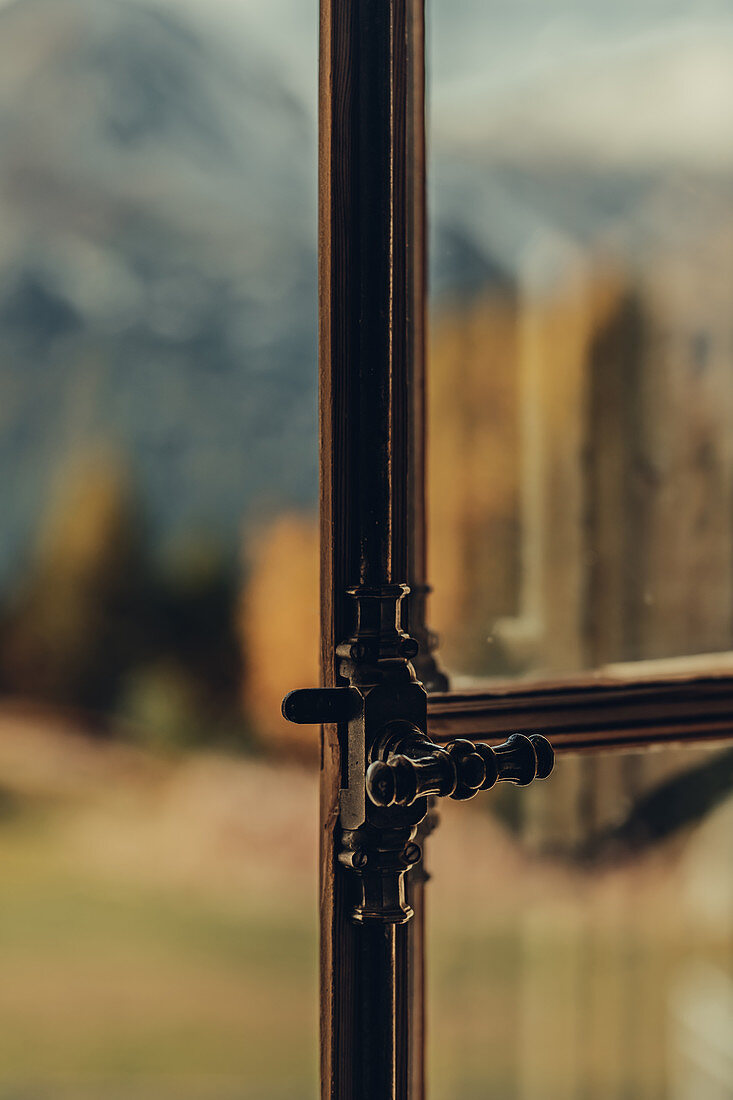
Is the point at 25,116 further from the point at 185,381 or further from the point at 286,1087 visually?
the point at 286,1087

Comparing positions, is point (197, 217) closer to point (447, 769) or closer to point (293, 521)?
point (293, 521)

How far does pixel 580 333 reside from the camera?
0.95 metres

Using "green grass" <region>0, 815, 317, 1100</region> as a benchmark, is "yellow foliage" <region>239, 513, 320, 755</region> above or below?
above

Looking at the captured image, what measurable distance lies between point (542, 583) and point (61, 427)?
412mm

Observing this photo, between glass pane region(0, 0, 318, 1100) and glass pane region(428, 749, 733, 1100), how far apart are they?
139 mm

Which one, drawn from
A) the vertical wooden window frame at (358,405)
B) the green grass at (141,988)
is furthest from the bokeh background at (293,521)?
the vertical wooden window frame at (358,405)

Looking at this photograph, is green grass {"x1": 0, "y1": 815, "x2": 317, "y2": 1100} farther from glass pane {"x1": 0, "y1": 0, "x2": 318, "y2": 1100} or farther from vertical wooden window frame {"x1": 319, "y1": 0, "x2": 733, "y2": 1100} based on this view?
vertical wooden window frame {"x1": 319, "y1": 0, "x2": 733, "y2": 1100}

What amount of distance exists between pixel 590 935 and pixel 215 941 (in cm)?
34

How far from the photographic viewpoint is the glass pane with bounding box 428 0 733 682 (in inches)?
35.4

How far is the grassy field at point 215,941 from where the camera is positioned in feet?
2.67

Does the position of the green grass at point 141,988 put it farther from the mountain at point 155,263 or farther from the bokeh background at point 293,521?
the mountain at point 155,263

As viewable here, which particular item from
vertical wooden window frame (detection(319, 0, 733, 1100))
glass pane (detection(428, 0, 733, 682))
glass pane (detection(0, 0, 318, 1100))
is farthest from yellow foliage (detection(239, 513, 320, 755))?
vertical wooden window frame (detection(319, 0, 733, 1100))

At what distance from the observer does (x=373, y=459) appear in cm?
61

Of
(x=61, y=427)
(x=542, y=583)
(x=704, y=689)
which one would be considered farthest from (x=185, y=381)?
(x=704, y=689)
